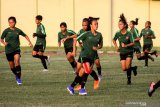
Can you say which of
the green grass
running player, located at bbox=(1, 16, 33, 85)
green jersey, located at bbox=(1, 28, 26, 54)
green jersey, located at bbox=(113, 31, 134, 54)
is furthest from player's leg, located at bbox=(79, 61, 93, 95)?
green jersey, located at bbox=(1, 28, 26, 54)

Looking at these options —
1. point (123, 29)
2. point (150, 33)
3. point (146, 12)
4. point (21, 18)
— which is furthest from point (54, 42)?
point (123, 29)

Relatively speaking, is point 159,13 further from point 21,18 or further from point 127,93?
point 127,93

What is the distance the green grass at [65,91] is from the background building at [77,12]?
2249 cm

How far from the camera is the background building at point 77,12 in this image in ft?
161

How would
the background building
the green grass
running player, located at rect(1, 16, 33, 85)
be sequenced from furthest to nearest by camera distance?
the background building
running player, located at rect(1, 16, 33, 85)
the green grass

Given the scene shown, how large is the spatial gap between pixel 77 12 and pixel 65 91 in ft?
105

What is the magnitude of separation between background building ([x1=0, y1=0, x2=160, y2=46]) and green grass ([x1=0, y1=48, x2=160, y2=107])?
73.8ft

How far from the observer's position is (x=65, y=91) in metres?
17.8

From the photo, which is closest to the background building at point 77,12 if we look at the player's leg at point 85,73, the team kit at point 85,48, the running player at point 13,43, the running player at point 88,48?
the team kit at point 85,48

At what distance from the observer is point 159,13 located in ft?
160

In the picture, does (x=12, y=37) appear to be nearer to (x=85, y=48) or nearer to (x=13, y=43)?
(x=13, y=43)

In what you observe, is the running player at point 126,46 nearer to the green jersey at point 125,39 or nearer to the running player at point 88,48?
the green jersey at point 125,39

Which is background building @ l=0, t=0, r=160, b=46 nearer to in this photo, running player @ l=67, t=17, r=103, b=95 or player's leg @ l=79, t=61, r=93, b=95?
running player @ l=67, t=17, r=103, b=95

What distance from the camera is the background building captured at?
48938 mm
